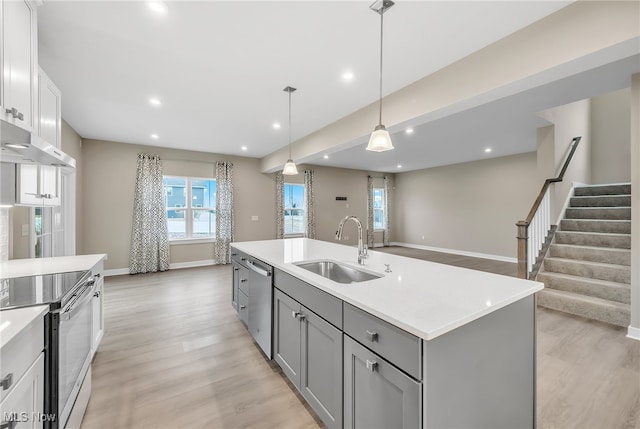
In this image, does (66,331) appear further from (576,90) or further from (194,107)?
(576,90)

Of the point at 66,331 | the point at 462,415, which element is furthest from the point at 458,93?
the point at 66,331

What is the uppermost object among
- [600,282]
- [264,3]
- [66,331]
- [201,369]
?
[264,3]

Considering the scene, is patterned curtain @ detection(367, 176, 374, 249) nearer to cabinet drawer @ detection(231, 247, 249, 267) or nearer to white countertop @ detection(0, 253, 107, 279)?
cabinet drawer @ detection(231, 247, 249, 267)

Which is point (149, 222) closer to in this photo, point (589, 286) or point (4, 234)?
point (4, 234)

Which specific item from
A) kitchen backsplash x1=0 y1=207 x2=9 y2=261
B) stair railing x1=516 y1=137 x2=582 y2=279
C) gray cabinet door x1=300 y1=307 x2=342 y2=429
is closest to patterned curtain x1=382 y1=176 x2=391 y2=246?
stair railing x1=516 y1=137 x2=582 y2=279

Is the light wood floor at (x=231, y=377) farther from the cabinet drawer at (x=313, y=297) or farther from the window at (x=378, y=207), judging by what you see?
the window at (x=378, y=207)

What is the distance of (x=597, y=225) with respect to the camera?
4051 millimetres

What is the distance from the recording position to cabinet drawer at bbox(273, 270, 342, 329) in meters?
1.46

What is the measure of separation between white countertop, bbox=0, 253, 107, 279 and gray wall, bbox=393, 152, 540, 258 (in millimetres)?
7910

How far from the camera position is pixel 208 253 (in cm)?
640

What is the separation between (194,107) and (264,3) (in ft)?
7.34

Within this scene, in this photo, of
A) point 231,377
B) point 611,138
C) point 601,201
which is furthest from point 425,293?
point 611,138

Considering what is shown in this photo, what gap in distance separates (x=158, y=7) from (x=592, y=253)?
5.63 meters

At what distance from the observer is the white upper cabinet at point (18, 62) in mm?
1465
